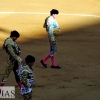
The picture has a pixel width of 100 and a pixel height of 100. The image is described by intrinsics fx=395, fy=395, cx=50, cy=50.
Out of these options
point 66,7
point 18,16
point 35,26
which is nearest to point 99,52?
point 35,26

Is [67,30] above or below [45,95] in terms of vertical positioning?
above

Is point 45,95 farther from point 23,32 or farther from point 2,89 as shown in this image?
point 23,32

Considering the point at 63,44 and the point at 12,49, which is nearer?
the point at 12,49

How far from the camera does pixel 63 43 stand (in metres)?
14.5

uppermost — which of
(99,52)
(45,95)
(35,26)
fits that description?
(35,26)

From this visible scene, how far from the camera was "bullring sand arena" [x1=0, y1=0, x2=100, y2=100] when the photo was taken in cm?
922

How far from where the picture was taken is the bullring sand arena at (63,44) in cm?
922

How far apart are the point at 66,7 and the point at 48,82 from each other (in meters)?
12.0

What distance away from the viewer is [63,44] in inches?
565

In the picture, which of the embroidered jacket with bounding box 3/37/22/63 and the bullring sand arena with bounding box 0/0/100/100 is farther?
the bullring sand arena with bounding box 0/0/100/100

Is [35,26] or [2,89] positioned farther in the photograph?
[35,26]

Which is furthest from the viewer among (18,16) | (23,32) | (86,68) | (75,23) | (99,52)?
(18,16)

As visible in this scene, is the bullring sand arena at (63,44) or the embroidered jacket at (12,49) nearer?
the embroidered jacket at (12,49)

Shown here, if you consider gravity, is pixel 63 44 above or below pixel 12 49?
above
